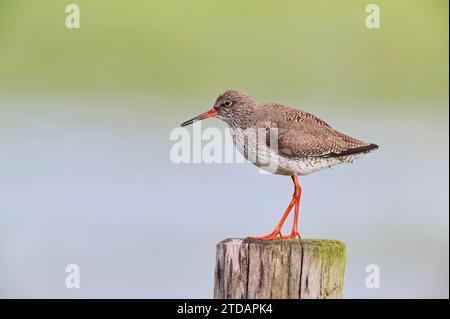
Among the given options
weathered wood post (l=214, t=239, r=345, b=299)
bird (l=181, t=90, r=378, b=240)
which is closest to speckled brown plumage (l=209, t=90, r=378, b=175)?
bird (l=181, t=90, r=378, b=240)

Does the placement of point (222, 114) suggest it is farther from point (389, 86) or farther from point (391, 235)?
point (389, 86)

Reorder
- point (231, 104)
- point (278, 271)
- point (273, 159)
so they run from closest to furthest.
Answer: point (278, 271) → point (273, 159) → point (231, 104)

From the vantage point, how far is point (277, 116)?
5965mm

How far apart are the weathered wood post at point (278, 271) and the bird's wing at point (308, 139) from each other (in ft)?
3.68

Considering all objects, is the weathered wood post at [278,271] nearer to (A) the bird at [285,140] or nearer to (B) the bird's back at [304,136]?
(A) the bird at [285,140]

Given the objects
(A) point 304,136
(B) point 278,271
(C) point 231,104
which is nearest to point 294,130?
(A) point 304,136

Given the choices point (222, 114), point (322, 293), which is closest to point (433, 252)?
point (222, 114)

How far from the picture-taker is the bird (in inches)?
232

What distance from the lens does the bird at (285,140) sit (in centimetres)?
589

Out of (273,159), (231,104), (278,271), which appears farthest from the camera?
(231,104)

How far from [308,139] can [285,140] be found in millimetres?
180

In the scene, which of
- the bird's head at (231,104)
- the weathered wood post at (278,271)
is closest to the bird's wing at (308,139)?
the bird's head at (231,104)

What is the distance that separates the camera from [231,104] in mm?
6176

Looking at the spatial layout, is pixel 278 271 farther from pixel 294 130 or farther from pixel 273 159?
pixel 294 130
